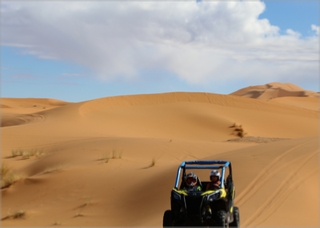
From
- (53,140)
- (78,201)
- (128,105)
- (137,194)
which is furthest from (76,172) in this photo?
(128,105)

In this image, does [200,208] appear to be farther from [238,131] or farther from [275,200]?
[238,131]

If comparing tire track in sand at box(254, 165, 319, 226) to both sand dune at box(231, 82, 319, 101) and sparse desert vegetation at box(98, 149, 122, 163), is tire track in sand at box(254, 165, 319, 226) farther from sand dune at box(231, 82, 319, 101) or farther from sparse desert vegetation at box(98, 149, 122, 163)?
sand dune at box(231, 82, 319, 101)

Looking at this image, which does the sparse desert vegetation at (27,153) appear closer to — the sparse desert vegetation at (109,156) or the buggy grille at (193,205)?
the sparse desert vegetation at (109,156)

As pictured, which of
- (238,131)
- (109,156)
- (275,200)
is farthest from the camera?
(238,131)

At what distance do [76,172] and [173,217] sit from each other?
8.20 meters

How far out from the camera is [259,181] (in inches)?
418

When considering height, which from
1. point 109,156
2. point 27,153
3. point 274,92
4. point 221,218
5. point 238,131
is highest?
point 274,92

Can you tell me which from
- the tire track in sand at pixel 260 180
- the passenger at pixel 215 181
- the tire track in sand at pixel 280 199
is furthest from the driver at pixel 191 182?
the tire track in sand at pixel 260 180

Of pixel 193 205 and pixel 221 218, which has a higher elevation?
pixel 193 205

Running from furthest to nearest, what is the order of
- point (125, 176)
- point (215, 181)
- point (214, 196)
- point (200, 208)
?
point (125, 176) < point (215, 181) < point (214, 196) < point (200, 208)

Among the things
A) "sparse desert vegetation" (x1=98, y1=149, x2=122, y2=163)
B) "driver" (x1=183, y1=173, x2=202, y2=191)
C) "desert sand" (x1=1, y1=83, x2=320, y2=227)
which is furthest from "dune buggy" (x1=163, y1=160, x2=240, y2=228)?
"sparse desert vegetation" (x1=98, y1=149, x2=122, y2=163)

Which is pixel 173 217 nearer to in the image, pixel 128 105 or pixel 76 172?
pixel 76 172

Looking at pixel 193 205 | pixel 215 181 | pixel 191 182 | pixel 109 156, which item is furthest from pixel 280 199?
pixel 109 156

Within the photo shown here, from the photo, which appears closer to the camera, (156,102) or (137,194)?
(137,194)
